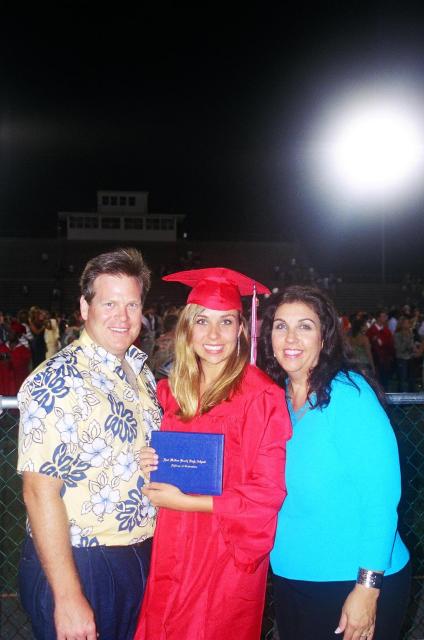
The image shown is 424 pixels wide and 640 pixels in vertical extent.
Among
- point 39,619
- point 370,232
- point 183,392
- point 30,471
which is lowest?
point 39,619

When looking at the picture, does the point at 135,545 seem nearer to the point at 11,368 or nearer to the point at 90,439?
the point at 90,439

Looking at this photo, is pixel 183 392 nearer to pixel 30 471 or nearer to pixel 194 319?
pixel 194 319

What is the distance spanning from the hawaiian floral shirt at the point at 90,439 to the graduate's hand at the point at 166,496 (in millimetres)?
87

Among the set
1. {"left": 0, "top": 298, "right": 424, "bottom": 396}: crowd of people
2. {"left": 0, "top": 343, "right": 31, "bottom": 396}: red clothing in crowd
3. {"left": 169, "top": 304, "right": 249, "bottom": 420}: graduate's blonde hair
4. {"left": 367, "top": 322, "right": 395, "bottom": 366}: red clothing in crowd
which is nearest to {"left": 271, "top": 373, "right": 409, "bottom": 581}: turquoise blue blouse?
{"left": 169, "top": 304, "right": 249, "bottom": 420}: graduate's blonde hair

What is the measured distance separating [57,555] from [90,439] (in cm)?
38

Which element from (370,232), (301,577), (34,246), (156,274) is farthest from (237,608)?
(370,232)

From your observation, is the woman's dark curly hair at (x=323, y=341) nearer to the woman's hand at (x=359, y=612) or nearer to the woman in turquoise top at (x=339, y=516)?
the woman in turquoise top at (x=339, y=516)

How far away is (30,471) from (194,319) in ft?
2.85

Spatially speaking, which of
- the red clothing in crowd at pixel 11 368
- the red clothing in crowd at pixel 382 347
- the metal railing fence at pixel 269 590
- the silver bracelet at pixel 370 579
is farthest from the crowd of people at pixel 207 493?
the red clothing in crowd at pixel 382 347

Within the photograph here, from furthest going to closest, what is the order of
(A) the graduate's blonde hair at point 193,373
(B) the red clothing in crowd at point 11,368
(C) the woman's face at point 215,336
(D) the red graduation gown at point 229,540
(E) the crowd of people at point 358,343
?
(E) the crowd of people at point 358,343 < (B) the red clothing in crowd at point 11,368 < (C) the woman's face at point 215,336 < (A) the graduate's blonde hair at point 193,373 < (D) the red graduation gown at point 229,540

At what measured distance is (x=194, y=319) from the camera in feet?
7.64

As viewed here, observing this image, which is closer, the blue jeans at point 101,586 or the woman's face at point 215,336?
the blue jeans at point 101,586

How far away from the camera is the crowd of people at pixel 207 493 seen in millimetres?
1898

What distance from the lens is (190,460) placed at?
1963mm
